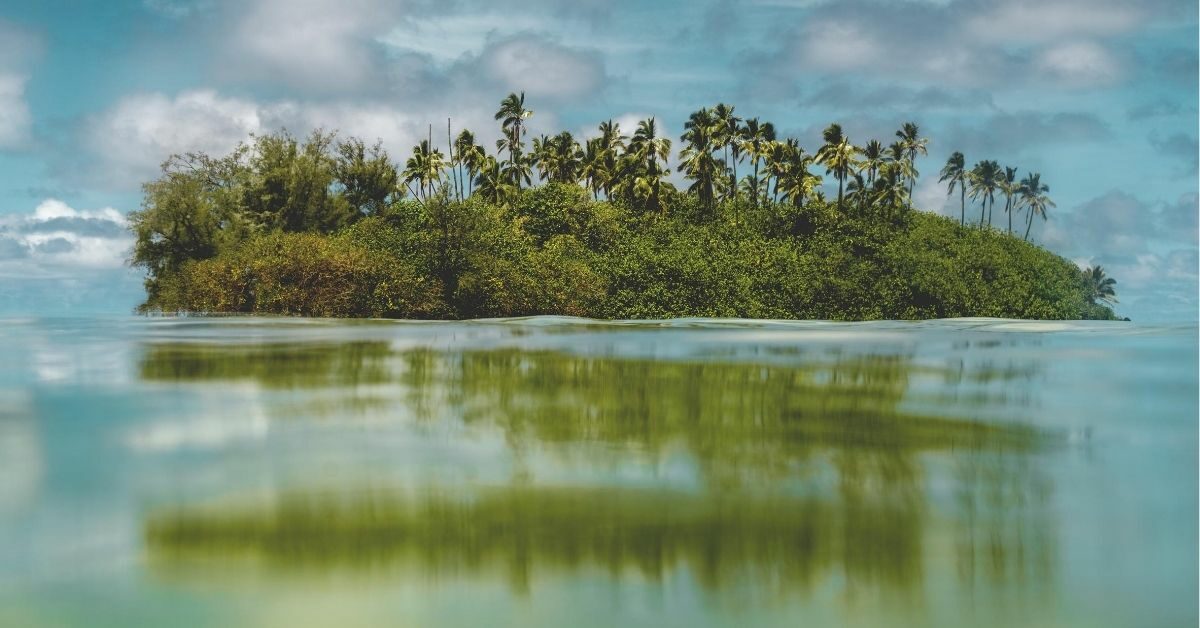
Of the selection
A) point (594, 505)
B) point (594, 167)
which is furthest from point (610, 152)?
point (594, 505)

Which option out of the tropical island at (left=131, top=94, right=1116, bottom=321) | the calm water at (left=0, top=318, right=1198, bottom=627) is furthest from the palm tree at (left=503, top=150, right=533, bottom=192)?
the calm water at (left=0, top=318, right=1198, bottom=627)

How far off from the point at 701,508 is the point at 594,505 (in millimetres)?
664

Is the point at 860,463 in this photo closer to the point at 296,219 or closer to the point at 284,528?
the point at 284,528

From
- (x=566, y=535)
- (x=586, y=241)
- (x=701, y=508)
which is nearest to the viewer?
(x=566, y=535)

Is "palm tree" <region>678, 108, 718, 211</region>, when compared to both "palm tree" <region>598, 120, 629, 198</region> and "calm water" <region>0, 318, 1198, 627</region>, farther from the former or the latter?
"calm water" <region>0, 318, 1198, 627</region>

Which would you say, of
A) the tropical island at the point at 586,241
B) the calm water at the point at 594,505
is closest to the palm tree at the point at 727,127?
the tropical island at the point at 586,241

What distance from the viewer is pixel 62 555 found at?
528 centimetres

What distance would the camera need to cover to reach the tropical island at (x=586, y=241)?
5141cm

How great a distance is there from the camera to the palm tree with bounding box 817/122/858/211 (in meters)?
79.6

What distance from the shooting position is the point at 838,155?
79688mm

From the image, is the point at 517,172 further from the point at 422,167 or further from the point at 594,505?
the point at 594,505

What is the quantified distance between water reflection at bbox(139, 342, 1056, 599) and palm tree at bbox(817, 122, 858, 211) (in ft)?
229

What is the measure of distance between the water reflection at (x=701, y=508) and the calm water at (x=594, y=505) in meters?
0.03

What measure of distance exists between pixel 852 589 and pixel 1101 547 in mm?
1901
